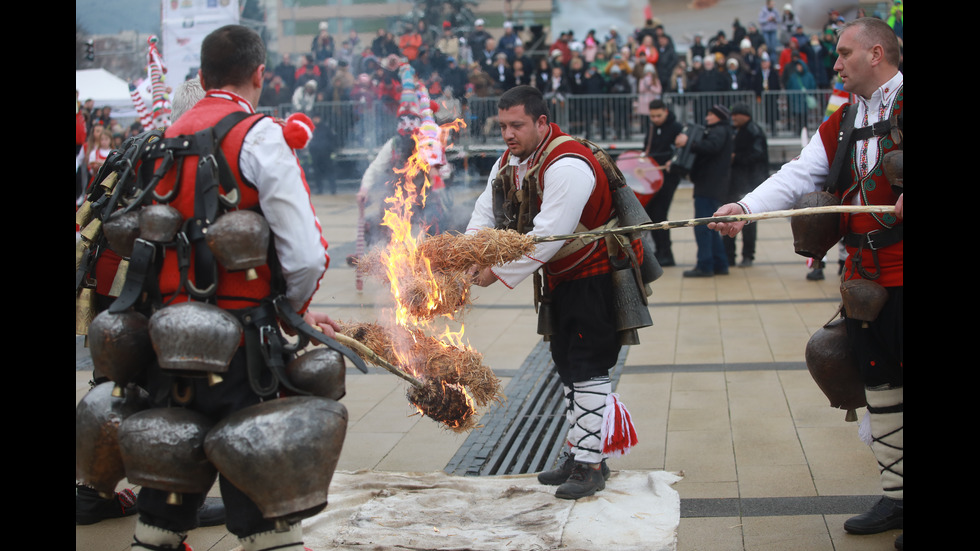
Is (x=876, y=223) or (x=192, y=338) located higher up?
(x=876, y=223)

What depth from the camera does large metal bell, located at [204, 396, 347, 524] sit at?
9.22 feet

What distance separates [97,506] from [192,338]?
6.56 ft

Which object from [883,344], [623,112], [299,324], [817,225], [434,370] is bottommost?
[434,370]

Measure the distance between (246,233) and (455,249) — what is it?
1461mm

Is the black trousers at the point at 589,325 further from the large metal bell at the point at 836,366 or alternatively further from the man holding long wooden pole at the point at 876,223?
the large metal bell at the point at 836,366

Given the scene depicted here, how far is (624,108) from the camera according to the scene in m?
20.3

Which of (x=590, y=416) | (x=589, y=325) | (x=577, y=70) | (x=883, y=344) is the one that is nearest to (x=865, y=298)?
(x=883, y=344)

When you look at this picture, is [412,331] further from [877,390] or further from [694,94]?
[694,94]

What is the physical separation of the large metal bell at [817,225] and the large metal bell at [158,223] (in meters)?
2.57

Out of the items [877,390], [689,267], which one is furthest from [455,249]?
[689,267]

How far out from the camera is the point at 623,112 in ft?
66.8

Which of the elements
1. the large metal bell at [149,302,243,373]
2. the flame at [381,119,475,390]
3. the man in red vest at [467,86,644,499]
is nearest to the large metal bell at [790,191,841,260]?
the man in red vest at [467,86,644,499]

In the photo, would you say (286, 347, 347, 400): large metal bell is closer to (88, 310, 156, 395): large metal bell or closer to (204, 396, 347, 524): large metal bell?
(204, 396, 347, 524): large metal bell

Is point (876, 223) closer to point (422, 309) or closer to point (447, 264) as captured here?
point (447, 264)
